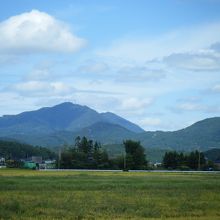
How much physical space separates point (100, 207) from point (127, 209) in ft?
5.72

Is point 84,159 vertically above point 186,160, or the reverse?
point 84,159

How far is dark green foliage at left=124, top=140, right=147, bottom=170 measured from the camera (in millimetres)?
137000

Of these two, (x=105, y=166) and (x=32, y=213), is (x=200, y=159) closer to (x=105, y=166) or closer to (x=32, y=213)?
(x=105, y=166)

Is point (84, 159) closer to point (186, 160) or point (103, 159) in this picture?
point (103, 159)

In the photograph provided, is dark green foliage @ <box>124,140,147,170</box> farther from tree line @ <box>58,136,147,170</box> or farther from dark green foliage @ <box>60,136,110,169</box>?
dark green foliage @ <box>60,136,110,169</box>

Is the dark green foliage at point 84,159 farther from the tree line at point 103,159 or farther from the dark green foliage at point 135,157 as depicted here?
the dark green foliage at point 135,157

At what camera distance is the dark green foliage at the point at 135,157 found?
137000 millimetres

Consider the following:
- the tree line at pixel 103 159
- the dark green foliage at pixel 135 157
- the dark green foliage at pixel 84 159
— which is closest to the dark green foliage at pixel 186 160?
the dark green foliage at pixel 135 157

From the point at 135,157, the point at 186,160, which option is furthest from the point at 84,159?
the point at 186,160

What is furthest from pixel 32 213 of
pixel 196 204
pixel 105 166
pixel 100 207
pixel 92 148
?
pixel 92 148

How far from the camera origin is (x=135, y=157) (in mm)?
138500

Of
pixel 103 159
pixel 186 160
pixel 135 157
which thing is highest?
pixel 135 157

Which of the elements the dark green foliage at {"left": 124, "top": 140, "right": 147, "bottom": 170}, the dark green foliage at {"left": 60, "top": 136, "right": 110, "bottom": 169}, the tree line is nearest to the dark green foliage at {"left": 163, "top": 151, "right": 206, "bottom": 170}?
the dark green foliage at {"left": 124, "top": 140, "right": 147, "bottom": 170}

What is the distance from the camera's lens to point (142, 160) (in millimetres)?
138875
